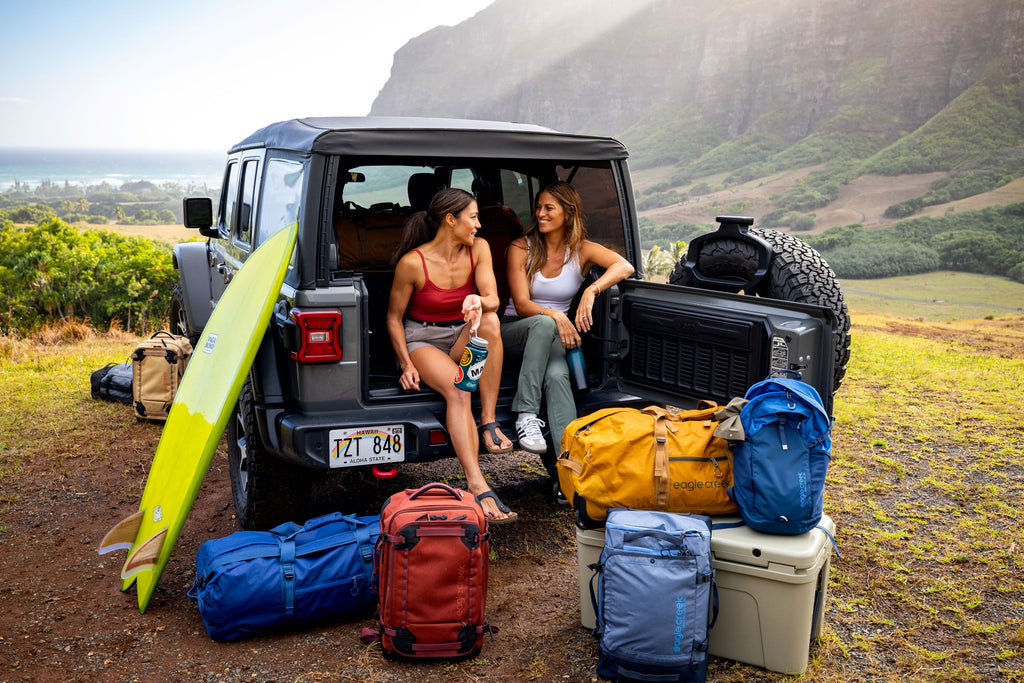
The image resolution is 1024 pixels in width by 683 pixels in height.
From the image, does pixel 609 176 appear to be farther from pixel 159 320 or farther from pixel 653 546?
pixel 159 320

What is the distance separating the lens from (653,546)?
2848mm

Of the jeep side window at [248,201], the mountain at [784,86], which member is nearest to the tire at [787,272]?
the jeep side window at [248,201]

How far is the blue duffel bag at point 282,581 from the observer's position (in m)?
3.16

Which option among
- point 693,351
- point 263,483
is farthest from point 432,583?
point 693,351

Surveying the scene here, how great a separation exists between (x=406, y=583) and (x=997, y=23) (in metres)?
105

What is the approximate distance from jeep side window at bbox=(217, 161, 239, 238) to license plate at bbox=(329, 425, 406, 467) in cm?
219

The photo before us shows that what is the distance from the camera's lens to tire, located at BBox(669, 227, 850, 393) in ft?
13.8

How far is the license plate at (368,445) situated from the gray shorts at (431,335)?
1.70ft

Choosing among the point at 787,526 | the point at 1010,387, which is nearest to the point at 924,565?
the point at 787,526

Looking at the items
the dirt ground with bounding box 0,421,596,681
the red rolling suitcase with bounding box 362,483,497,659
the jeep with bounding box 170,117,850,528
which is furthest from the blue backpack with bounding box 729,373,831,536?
the red rolling suitcase with bounding box 362,483,497,659

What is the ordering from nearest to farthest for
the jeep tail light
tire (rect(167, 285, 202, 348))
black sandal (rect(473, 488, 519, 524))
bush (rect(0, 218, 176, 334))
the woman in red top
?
the jeep tail light → black sandal (rect(473, 488, 519, 524)) → the woman in red top → tire (rect(167, 285, 202, 348)) → bush (rect(0, 218, 176, 334))

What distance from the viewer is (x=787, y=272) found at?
169 inches

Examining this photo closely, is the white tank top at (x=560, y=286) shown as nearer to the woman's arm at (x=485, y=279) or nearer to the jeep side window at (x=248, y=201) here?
the woman's arm at (x=485, y=279)

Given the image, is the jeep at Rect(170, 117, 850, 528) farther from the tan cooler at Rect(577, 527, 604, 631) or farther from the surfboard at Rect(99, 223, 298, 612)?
the tan cooler at Rect(577, 527, 604, 631)
